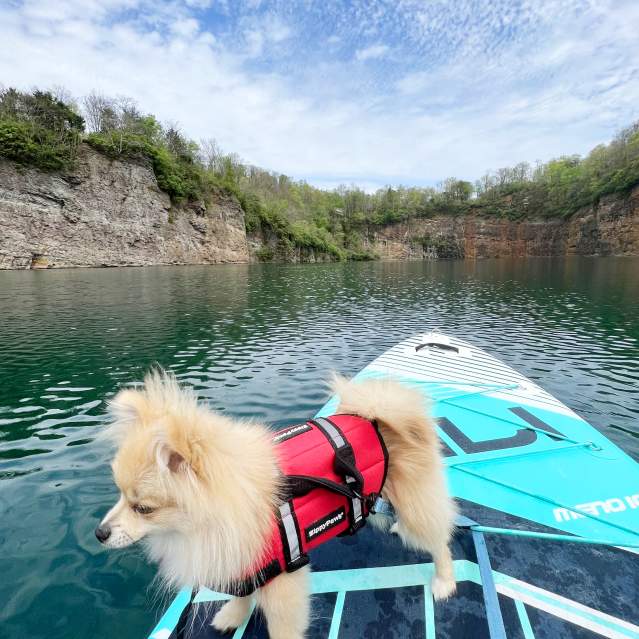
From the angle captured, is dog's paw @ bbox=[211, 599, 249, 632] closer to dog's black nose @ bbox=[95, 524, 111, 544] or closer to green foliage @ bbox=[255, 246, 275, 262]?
dog's black nose @ bbox=[95, 524, 111, 544]

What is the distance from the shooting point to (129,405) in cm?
198

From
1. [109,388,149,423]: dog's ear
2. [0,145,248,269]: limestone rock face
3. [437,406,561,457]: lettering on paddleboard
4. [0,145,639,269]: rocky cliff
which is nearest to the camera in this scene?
[109,388,149,423]: dog's ear

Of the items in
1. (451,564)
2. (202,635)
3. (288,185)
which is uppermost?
(288,185)

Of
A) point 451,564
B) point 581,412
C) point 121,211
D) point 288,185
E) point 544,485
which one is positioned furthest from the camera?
point 288,185

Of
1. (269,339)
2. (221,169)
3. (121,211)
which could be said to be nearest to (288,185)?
(221,169)

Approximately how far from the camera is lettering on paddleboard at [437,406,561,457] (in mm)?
4938

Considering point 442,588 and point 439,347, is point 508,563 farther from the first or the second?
point 439,347

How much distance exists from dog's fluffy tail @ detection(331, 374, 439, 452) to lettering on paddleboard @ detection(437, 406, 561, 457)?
2.44 metres

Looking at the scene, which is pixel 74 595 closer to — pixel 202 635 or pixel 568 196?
pixel 202 635

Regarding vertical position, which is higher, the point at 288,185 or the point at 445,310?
the point at 288,185

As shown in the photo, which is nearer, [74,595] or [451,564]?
[451,564]

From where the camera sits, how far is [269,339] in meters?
13.7

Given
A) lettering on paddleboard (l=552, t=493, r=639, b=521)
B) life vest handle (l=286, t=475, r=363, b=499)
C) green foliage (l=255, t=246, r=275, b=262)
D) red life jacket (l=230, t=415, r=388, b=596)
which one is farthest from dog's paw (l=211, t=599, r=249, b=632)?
green foliage (l=255, t=246, r=275, b=262)

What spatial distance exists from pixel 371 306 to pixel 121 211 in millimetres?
45079
